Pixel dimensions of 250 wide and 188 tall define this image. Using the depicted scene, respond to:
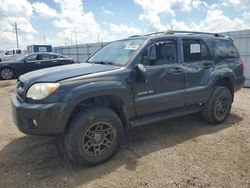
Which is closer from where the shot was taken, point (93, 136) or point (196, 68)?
point (93, 136)

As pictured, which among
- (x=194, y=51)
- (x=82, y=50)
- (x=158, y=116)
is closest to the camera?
(x=158, y=116)

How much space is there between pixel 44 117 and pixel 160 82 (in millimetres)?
1931

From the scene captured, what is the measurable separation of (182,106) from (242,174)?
163 cm

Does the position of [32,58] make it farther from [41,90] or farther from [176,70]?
[41,90]

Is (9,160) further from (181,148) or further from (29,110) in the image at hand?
(181,148)

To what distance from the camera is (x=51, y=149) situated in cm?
402

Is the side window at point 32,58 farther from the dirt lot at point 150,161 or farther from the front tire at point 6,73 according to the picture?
the dirt lot at point 150,161

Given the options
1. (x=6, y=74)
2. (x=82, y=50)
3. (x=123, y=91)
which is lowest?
(x=123, y=91)

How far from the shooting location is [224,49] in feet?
17.3

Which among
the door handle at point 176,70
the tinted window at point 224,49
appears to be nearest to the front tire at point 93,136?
the door handle at point 176,70

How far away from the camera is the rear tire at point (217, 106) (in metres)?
4.95

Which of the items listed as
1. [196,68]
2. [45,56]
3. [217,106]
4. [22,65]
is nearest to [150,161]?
[196,68]

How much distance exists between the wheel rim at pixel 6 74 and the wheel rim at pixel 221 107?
1152 cm

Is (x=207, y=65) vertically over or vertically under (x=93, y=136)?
over
